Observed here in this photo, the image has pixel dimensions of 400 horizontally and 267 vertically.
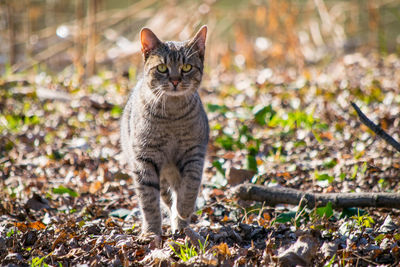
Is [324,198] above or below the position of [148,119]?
below

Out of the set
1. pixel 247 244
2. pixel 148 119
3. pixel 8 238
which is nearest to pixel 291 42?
pixel 148 119

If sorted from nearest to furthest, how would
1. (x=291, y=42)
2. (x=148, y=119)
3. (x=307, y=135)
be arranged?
1. (x=148, y=119)
2. (x=307, y=135)
3. (x=291, y=42)

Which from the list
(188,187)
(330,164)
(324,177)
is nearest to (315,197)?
(324,177)

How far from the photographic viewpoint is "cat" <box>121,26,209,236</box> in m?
3.49

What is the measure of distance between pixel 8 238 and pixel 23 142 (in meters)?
2.84

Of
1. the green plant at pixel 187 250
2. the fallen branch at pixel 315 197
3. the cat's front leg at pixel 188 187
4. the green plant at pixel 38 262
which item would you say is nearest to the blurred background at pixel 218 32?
the cat's front leg at pixel 188 187

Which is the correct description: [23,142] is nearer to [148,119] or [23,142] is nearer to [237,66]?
[148,119]

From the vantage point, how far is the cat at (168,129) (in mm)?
3494

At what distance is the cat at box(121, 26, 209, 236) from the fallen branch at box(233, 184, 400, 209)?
43 cm

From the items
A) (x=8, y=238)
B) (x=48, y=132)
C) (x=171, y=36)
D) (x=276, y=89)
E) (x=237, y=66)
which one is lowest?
(x=8, y=238)

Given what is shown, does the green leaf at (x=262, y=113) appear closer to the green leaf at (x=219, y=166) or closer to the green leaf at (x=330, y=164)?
the green leaf at (x=330, y=164)

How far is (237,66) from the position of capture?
9070mm

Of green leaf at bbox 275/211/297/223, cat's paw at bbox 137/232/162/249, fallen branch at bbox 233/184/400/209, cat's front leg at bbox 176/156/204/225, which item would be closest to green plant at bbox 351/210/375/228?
fallen branch at bbox 233/184/400/209

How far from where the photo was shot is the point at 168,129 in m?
3.54
